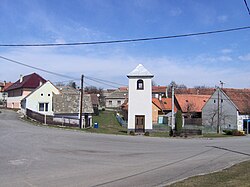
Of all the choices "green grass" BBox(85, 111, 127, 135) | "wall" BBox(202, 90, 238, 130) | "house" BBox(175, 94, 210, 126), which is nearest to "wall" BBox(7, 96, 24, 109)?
"green grass" BBox(85, 111, 127, 135)

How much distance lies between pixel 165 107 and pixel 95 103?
24.2m

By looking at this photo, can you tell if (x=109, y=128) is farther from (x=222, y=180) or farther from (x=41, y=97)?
(x=222, y=180)

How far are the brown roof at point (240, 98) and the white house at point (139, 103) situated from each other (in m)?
22.9

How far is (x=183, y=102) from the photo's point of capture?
69000 mm

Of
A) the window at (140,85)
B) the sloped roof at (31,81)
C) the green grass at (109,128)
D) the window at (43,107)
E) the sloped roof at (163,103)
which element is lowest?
the green grass at (109,128)

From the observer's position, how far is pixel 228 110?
5806 cm

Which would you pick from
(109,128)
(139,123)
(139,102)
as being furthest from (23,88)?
(139,123)

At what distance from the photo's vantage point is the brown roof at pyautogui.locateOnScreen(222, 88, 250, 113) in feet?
187

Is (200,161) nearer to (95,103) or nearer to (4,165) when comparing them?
(4,165)

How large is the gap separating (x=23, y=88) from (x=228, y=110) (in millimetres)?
40735

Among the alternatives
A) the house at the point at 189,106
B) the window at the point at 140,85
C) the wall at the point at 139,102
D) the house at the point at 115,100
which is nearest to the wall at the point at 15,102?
the house at the point at 189,106

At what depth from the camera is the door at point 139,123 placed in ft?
135

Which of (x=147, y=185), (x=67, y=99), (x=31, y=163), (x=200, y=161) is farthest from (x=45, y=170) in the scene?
(x=67, y=99)

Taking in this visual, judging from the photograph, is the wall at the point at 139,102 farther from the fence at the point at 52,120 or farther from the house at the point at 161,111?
the house at the point at 161,111
